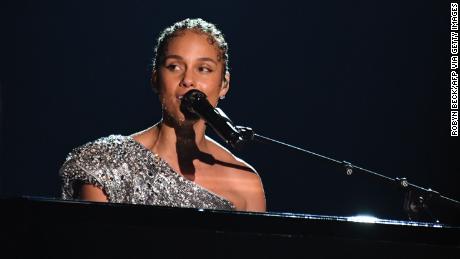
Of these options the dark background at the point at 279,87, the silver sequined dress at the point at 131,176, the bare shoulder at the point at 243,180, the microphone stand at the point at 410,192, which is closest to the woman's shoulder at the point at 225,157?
the bare shoulder at the point at 243,180

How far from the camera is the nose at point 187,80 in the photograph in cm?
209

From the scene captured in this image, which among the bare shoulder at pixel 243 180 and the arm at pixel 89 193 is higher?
the bare shoulder at pixel 243 180

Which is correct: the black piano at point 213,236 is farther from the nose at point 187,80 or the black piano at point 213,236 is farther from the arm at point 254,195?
the arm at point 254,195

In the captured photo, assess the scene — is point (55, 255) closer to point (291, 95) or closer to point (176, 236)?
point (176, 236)

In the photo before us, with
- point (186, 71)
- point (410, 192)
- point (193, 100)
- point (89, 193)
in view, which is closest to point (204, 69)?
point (186, 71)

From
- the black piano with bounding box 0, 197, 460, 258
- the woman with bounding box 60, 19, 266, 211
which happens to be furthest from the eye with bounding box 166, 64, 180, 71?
the black piano with bounding box 0, 197, 460, 258

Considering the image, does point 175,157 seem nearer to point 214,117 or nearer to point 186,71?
point 186,71

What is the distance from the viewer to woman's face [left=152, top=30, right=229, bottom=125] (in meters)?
2.11

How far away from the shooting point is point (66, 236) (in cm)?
130

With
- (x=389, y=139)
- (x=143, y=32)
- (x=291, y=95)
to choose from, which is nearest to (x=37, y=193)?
(x=143, y=32)

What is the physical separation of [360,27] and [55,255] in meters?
2.49

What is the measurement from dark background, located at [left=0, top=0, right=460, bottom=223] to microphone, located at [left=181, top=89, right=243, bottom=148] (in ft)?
4.17

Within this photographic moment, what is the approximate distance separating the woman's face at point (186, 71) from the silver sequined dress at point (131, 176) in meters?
0.16

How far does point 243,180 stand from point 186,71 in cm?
41
